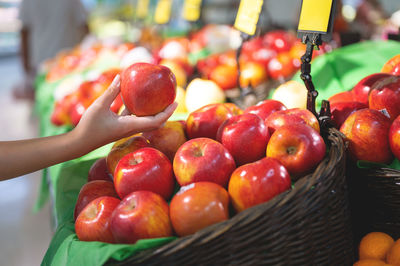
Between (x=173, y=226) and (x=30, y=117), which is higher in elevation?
(x=173, y=226)

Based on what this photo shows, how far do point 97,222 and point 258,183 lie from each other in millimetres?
438

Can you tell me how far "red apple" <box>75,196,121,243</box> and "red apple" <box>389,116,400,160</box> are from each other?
0.82 m

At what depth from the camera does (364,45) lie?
6.53ft

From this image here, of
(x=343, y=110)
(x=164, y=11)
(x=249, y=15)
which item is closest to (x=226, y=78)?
(x=249, y=15)

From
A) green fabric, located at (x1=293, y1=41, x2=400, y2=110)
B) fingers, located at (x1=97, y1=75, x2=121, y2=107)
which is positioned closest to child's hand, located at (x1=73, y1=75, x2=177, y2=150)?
fingers, located at (x1=97, y1=75, x2=121, y2=107)

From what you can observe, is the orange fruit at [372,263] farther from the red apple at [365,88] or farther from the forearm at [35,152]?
the forearm at [35,152]

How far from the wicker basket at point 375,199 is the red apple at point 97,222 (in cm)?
73

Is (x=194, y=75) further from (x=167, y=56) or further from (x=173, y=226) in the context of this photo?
(x=173, y=226)

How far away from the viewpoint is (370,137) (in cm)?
112

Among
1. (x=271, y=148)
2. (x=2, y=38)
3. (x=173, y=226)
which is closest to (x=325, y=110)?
(x=271, y=148)

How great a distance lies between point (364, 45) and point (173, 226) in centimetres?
160

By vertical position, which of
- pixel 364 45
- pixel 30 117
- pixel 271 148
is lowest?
pixel 30 117

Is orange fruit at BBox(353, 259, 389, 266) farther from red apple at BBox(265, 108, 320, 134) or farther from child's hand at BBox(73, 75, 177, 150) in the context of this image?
child's hand at BBox(73, 75, 177, 150)

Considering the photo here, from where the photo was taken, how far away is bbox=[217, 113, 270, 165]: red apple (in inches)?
41.9
